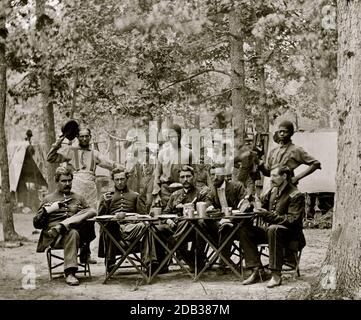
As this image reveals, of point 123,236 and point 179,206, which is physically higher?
point 179,206

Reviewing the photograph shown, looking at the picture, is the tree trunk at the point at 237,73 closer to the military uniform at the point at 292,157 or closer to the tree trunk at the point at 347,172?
the military uniform at the point at 292,157

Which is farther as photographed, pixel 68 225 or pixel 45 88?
pixel 45 88

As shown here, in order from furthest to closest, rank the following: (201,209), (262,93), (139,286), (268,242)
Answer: (262,93) → (201,209) → (139,286) → (268,242)

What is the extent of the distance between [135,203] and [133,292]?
1.41 m

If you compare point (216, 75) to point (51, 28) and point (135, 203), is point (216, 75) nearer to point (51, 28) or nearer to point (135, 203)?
point (51, 28)

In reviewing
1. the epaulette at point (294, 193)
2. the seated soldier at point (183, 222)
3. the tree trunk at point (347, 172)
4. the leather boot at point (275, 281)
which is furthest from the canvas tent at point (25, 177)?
the tree trunk at point (347, 172)

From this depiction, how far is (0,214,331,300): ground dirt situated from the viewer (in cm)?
635

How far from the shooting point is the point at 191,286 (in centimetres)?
690

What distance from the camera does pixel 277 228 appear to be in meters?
6.74

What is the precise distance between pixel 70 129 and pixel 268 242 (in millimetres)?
3130

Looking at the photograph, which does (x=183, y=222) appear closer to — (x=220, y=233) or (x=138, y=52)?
(x=220, y=233)

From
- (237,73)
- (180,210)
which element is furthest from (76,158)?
(237,73)

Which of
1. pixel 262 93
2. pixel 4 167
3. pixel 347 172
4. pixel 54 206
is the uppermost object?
pixel 262 93

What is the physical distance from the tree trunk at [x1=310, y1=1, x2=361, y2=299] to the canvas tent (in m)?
13.5
